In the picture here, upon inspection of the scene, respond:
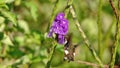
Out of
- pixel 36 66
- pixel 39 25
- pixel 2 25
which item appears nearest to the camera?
pixel 2 25

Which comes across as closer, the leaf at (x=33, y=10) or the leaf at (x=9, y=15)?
the leaf at (x=9, y=15)

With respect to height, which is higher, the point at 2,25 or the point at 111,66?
the point at 2,25

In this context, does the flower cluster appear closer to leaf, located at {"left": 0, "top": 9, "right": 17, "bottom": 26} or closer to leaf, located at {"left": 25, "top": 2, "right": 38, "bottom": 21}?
leaf, located at {"left": 0, "top": 9, "right": 17, "bottom": 26}

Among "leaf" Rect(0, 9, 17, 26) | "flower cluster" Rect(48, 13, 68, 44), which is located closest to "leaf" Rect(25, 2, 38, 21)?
"leaf" Rect(0, 9, 17, 26)

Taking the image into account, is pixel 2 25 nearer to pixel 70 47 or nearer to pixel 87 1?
pixel 70 47

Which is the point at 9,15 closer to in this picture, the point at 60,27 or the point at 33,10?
the point at 33,10

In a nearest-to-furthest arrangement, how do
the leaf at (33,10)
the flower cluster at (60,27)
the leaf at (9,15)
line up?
the flower cluster at (60,27)
the leaf at (9,15)
the leaf at (33,10)

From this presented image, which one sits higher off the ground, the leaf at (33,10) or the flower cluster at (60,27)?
the leaf at (33,10)

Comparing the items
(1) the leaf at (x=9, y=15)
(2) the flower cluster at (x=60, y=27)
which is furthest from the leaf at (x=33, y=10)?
(2) the flower cluster at (x=60, y=27)

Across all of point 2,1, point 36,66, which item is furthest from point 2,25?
point 36,66

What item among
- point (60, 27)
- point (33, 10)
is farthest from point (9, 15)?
point (60, 27)

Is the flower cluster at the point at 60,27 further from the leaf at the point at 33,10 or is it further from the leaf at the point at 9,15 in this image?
the leaf at the point at 33,10
